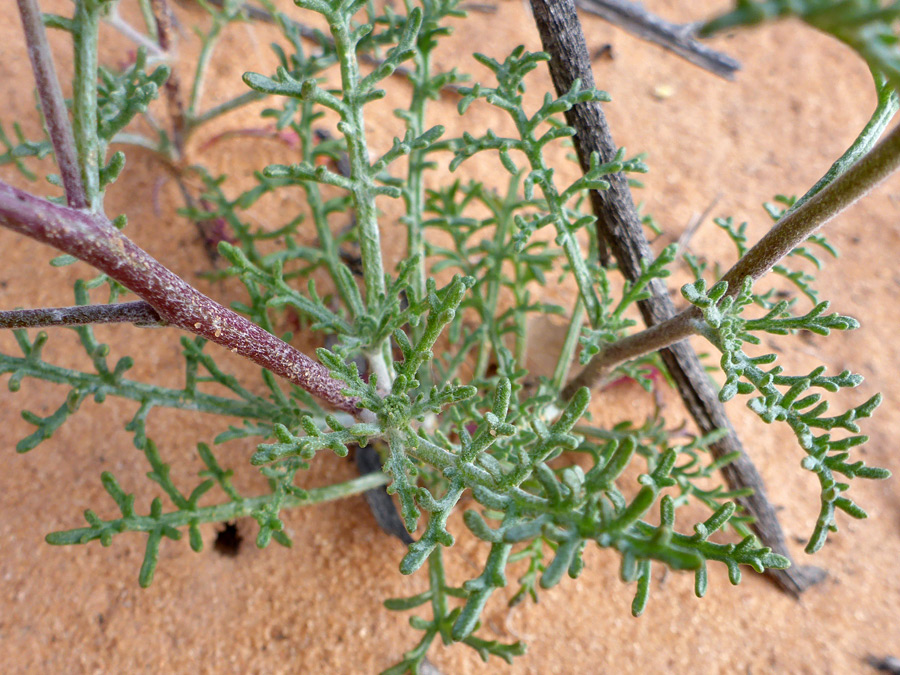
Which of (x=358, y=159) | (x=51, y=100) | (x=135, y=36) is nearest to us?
(x=51, y=100)

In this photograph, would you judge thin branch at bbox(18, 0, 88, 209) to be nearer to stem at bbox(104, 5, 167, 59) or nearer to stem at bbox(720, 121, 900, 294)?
stem at bbox(720, 121, 900, 294)

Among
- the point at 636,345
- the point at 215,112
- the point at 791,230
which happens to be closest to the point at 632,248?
the point at 636,345

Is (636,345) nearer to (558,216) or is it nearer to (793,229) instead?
(558,216)

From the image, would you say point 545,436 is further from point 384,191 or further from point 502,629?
point 502,629

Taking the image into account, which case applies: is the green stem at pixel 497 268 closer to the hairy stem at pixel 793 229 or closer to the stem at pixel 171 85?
the hairy stem at pixel 793 229

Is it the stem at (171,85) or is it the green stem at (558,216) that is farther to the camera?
the stem at (171,85)

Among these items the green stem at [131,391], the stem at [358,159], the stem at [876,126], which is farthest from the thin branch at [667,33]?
the green stem at [131,391]

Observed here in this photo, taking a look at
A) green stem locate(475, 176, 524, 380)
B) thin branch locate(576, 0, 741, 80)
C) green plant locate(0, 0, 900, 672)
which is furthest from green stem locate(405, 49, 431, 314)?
thin branch locate(576, 0, 741, 80)
